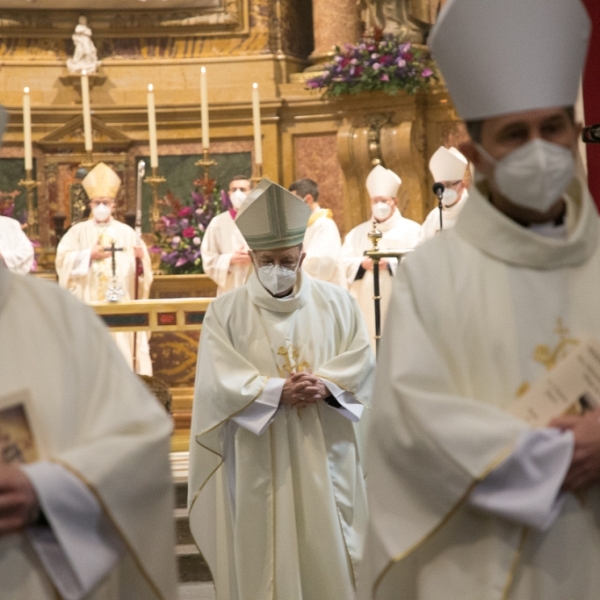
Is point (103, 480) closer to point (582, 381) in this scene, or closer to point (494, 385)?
point (494, 385)

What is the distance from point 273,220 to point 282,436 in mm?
945

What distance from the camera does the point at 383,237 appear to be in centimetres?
989

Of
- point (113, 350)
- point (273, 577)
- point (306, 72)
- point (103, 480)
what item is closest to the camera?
point (103, 480)

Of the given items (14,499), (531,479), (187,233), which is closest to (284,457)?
(531,479)

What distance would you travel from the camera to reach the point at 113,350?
2512 mm

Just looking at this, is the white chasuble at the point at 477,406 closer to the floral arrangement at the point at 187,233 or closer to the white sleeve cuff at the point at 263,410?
the white sleeve cuff at the point at 263,410

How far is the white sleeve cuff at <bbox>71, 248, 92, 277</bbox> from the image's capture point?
373 inches

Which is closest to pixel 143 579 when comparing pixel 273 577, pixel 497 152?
pixel 497 152

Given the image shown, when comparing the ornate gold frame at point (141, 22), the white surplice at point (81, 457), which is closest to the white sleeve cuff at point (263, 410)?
the white surplice at point (81, 457)

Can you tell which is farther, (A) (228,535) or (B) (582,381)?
(A) (228,535)

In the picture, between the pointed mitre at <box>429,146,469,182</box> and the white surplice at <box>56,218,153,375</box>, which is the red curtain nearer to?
the pointed mitre at <box>429,146,469,182</box>

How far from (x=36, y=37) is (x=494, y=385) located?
390 inches

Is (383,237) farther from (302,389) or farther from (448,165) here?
(302,389)

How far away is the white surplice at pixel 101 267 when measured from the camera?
30.6ft
